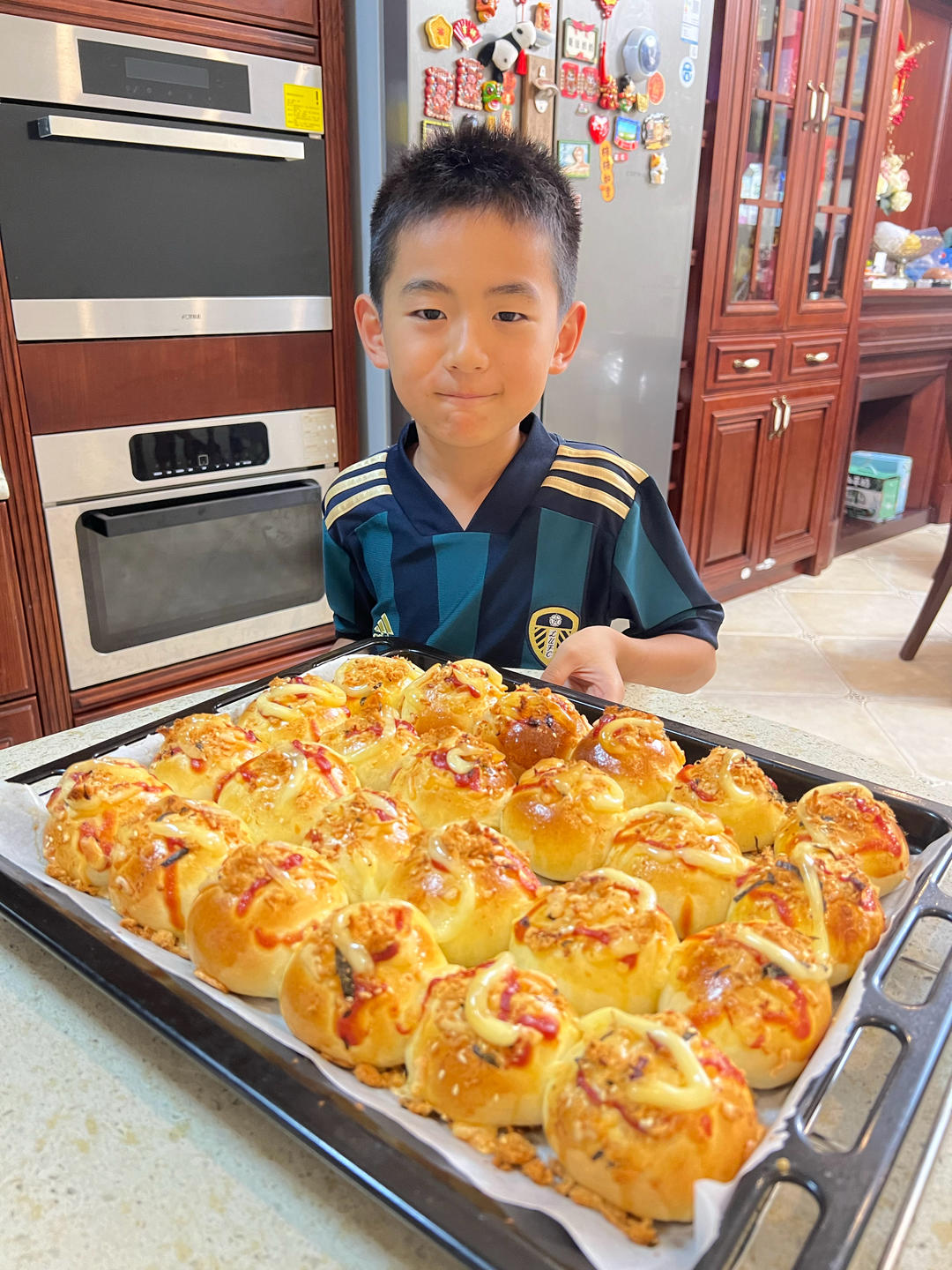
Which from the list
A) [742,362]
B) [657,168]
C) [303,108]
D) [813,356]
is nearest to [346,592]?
[303,108]

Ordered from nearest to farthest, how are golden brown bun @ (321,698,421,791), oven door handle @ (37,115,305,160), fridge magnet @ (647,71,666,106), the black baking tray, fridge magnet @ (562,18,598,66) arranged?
the black baking tray, golden brown bun @ (321,698,421,791), oven door handle @ (37,115,305,160), fridge magnet @ (562,18,598,66), fridge magnet @ (647,71,666,106)

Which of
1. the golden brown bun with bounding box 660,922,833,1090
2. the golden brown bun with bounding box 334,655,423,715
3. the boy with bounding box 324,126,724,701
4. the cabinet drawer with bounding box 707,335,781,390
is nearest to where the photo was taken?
the golden brown bun with bounding box 660,922,833,1090

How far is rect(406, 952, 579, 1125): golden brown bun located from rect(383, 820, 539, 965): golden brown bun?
9 centimetres

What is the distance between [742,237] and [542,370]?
7.53 feet

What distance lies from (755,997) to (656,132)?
2486mm

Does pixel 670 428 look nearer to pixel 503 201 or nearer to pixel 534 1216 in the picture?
pixel 503 201

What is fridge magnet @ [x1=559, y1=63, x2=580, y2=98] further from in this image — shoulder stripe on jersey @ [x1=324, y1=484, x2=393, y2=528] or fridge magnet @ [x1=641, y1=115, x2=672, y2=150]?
→ shoulder stripe on jersey @ [x1=324, y1=484, x2=393, y2=528]

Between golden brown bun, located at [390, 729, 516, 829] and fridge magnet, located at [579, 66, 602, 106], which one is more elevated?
fridge magnet, located at [579, 66, 602, 106]

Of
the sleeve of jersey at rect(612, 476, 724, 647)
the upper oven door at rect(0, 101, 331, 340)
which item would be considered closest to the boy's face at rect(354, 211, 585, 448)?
the sleeve of jersey at rect(612, 476, 724, 647)

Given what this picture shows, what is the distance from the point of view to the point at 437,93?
1922 millimetres

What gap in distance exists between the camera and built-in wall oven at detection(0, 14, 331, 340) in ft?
5.41

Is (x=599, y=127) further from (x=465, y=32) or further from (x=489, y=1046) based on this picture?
(x=489, y=1046)

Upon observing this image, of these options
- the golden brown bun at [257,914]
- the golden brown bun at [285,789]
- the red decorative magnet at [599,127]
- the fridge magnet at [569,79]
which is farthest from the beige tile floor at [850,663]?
the golden brown bun at [257,914]

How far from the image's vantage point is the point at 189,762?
850 mm
